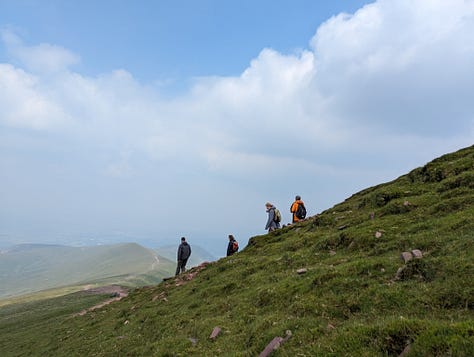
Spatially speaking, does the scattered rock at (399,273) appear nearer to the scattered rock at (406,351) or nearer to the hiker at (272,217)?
the scattered rock at (406,351)

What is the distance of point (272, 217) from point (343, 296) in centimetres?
2258

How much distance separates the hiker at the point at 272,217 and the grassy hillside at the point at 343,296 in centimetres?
611

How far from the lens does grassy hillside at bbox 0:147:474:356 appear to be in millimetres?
9695

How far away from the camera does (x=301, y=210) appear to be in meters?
35.7

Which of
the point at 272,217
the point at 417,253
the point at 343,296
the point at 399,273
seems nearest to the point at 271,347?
the point at 343,296

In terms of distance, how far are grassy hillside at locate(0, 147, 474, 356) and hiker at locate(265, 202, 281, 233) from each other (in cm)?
611

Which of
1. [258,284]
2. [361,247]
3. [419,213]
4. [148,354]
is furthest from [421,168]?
[148,354]

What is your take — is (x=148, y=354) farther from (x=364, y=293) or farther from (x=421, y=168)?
(x=421, y=168)

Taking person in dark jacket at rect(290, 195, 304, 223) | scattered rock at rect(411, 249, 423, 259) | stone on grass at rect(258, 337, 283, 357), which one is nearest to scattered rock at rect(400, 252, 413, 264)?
scattered rock at rect(411, 249, 423, 259)

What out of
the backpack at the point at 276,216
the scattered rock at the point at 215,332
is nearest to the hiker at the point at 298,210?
the backpack at the point at 276,216

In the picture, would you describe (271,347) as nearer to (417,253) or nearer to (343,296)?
(343,296)

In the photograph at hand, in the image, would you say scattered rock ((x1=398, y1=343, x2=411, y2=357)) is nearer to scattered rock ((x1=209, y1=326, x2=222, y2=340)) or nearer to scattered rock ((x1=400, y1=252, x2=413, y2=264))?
scattered rock ((x1=400, y1=252, x2=413, y2=264))

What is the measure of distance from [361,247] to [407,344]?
10.3 meters

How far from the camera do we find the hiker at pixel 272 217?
35.7m
